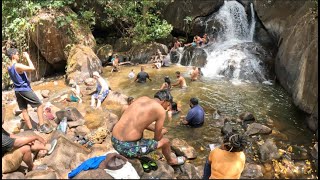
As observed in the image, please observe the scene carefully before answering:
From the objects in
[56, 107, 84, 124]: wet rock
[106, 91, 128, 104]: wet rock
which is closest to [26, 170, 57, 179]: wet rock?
[56, 107, 84, 124]: wet rock

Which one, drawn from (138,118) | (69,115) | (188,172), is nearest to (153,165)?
(138,118)

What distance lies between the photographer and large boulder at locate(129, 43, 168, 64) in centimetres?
2027

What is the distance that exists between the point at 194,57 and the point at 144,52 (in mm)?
3685

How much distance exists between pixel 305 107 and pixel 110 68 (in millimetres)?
12334

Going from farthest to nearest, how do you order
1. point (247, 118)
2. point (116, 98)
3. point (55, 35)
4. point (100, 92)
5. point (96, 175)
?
point (55, 35)
point (116, 98)
point (100, 92)
point (247, 118)
point (96, 175)

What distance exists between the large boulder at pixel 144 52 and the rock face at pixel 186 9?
3.71 metres

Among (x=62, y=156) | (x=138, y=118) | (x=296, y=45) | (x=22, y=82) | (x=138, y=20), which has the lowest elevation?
(x=62, y=156)

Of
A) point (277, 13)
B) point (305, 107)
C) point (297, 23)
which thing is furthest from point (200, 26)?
point (305, 107)

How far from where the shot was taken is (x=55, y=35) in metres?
16.3

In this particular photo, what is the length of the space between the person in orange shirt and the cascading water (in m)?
11.5

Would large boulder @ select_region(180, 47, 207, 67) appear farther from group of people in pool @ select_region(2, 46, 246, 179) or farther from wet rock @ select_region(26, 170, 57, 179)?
wet rock @ select_region(26, 170, 57, 179)

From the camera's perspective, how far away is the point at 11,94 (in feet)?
44.3

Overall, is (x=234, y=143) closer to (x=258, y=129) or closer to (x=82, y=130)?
(x=258, y=129)

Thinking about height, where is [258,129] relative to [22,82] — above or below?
below
